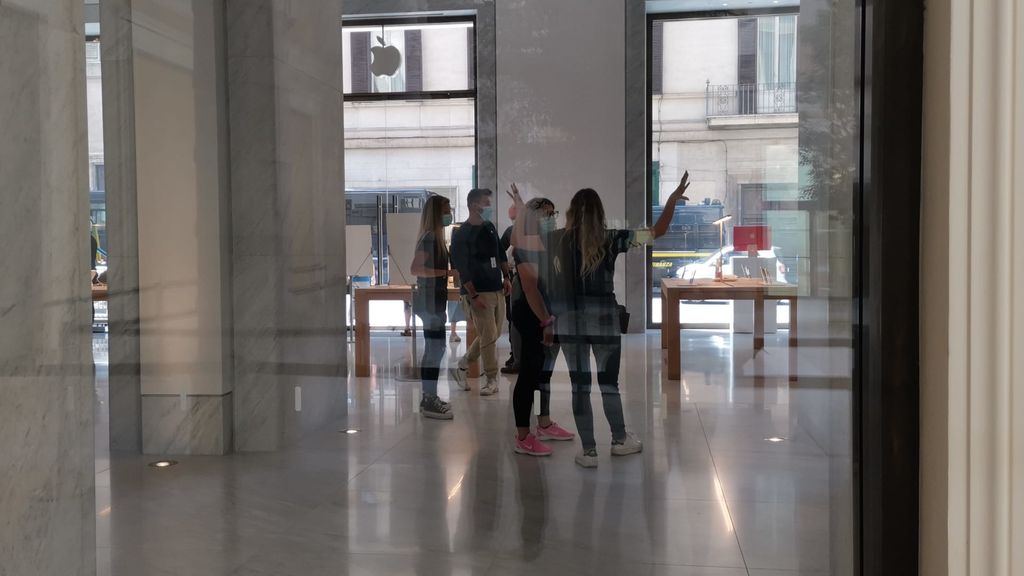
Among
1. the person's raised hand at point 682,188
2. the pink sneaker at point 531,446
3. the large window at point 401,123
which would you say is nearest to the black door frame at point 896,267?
the person's raised hand at point 682,188

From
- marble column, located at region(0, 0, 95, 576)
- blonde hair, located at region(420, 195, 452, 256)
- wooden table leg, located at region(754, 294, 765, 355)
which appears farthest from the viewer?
blonde hair, located at region(420, 195, 452, 256)

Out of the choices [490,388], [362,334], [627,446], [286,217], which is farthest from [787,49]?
[286,217]

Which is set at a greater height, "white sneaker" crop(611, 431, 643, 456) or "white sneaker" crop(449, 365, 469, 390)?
"white sneaker" crop(449, 365, 469, 390)

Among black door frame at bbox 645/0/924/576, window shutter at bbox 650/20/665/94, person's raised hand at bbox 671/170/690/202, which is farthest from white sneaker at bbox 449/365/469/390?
black door frame at bbox 645/0/924/576

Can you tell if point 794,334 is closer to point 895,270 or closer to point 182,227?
point 895,270

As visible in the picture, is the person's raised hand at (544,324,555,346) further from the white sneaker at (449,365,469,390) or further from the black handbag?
the white sneaker at (449,365,469,390)

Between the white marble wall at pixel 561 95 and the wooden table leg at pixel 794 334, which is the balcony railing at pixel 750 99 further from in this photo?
the wooden table leg at pixel 794 334

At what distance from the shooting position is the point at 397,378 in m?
3.66

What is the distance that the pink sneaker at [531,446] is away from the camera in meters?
3.47

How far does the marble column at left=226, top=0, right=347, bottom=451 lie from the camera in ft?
12.5

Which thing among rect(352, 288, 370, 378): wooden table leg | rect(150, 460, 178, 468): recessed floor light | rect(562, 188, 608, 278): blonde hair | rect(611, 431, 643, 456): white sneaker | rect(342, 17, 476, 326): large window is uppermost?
rect(342, 17, 476, 326): large window

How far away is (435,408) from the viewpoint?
363cm

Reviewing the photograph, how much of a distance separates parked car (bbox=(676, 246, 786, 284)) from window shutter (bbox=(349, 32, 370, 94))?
1514mm

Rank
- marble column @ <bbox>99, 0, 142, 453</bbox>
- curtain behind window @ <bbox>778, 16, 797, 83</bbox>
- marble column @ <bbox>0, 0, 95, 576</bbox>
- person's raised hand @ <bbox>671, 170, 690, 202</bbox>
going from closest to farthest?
marble column @ <bbox>0, 0, 95, 576</bbox>, curtain behind window @ <bbox>778, 16, 797, 83</bbox>, person's raised hand @ <bbox>671, 170, 690, 202</bbox>, marble column @ <bbox>99, 0, 142, 453</bbox>
